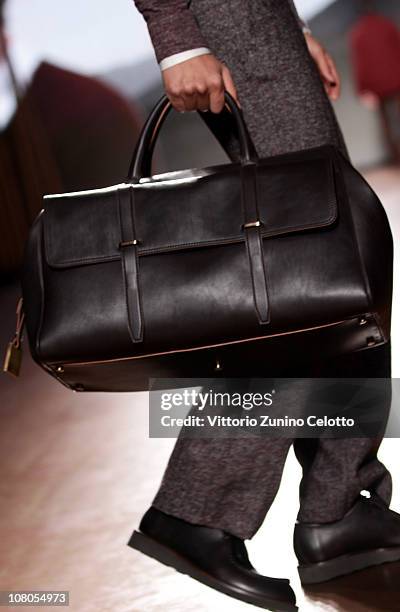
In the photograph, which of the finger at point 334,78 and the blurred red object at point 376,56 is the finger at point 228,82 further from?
the blurred red object at point 376,56

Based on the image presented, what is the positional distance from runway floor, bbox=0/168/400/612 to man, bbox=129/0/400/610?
0.13 feet

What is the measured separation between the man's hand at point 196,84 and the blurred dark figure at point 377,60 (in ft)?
20.0

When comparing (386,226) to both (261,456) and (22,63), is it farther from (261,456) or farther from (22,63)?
(22,63)

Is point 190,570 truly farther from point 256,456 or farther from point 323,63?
point 323,63

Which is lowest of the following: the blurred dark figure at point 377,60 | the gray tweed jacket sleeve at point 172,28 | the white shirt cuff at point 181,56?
the blurred dark figure at point 377,60

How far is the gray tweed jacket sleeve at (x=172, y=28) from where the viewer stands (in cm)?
109

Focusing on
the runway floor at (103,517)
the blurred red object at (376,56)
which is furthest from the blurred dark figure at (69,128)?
the runway floor at (103,517)

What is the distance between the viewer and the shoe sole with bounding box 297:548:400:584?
3.76ft

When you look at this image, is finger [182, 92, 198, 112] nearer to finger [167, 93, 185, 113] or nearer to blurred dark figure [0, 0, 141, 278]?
finger [167, 93, 185, 113]

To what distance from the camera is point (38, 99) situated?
19.8ft

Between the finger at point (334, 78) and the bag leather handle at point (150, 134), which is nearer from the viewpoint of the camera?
the bag leather handle at point (150, 134)

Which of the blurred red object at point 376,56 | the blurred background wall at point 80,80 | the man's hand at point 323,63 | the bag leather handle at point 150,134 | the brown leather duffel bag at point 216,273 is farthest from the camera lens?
the blurred red object at point 376,56

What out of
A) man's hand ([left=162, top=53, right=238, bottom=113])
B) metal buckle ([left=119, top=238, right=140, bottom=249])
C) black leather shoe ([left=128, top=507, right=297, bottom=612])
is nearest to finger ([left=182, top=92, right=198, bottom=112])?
man's hand ([left=162, top=53, right=238, bottom=113])

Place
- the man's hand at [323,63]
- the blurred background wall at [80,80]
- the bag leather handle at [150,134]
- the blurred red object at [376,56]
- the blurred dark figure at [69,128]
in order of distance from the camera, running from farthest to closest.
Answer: the blurred red object at [376,56]
the blurred background wall at [80,80]
the blurred dark figure at [69,128]
the man's hand at [323,63]
the bag leather handle at [150,134]
